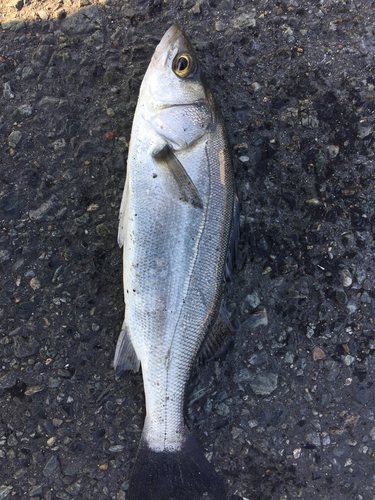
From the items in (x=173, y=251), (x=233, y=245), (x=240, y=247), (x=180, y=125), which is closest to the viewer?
(x=173, y=251)

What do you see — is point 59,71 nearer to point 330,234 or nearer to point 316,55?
point 316,55

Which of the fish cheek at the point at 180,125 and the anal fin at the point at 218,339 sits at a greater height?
the fish cheek at the point at 180,125

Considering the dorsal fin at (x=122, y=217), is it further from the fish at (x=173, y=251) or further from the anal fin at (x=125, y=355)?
the anal fin at (x=125, y=355)

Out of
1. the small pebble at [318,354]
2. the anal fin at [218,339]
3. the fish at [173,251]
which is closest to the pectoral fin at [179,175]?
the fish at [173,251]

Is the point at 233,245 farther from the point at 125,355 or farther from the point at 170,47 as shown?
the point at 170,47

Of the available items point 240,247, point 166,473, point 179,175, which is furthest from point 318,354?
point 179,175

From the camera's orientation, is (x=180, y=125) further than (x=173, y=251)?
Yes

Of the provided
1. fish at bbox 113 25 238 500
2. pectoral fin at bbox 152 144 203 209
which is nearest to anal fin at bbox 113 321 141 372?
fish at bbox 113 25 238 500
